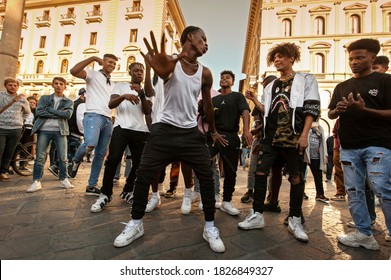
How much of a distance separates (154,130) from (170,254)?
1017mm

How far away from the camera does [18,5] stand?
6512 mm

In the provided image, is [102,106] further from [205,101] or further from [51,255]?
[51,255]

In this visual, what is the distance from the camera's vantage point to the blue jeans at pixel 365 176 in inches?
78.9

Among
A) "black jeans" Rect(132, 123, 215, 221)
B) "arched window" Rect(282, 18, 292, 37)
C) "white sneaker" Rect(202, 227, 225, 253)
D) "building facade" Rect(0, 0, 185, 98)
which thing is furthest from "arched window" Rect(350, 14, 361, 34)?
"white sneaker" Rect(202, 227, 225, 253)

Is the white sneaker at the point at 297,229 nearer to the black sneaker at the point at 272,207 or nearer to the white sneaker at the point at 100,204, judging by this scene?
the black sneaker at the point at 272,207

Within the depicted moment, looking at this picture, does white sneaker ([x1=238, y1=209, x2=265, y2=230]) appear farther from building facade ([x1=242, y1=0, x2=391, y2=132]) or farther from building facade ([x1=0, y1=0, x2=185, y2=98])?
building facade ([x1=0, y1=0, x2=185, y2=98])

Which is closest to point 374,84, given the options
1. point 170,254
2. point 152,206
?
point 170,254

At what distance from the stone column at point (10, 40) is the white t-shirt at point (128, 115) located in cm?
457

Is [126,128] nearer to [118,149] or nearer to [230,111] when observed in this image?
[118,149]

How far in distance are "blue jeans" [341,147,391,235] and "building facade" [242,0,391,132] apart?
23039 millimetres

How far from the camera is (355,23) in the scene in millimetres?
24406

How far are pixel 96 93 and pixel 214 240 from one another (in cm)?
270

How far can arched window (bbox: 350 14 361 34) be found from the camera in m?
24.3

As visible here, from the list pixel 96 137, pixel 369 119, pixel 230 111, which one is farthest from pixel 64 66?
pixel 369 119
